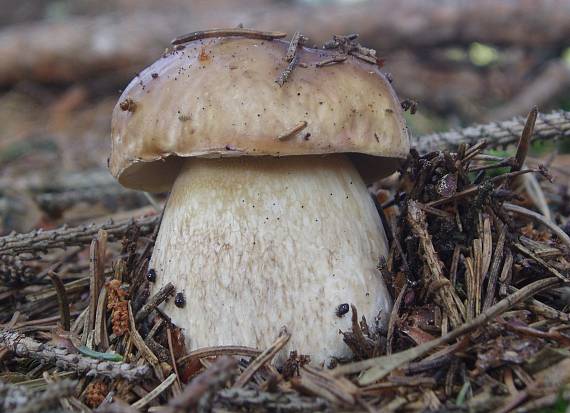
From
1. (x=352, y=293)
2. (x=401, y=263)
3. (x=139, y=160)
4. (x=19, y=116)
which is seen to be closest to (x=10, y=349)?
(x=139, y=160)

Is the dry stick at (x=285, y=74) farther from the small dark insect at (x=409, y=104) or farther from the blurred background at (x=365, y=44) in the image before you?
the blurred background at (x=365, y=44)

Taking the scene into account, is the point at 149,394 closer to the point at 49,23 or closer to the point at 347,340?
the point at 347,340

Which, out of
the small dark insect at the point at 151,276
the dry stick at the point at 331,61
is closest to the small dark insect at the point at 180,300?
the small dark insect at the point at 151,276

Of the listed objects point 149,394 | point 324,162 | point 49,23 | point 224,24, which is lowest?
point 149,394

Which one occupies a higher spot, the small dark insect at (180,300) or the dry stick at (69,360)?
the small dark insect at (180,300)

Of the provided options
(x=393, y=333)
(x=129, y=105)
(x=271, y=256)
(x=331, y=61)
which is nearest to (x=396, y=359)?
(x=393, y=333)

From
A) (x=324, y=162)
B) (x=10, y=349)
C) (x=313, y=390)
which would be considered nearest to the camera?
(x=313, y=390)

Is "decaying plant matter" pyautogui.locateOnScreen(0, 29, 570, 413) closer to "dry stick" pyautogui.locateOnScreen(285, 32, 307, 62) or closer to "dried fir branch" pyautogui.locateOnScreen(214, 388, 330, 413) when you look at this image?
"dried fir branch" pyautogui.locateOnScreen(214, 388, 330, 413)
